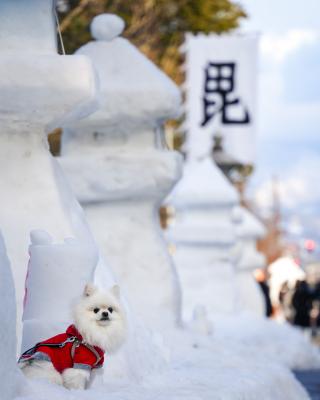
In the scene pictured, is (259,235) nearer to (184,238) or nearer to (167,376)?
(184,238)

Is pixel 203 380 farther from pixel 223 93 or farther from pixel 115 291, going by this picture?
pixel 223 93

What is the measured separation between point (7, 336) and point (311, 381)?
933 cm

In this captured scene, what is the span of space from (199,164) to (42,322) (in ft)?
45.1

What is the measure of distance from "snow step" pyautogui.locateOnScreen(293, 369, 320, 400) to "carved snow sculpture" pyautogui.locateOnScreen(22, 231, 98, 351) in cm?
557

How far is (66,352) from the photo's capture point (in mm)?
8609

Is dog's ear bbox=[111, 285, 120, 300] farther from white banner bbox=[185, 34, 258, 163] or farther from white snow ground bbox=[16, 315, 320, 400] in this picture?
white banner bbox=[185, 34, 258, 163]

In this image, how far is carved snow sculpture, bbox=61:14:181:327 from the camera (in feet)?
47.0

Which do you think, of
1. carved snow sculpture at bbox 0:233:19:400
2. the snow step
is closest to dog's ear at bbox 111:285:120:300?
carved snow sculpture at bbox 0:233:19:400

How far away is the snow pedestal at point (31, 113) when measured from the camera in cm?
999

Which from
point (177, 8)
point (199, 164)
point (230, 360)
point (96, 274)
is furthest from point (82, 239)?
point (177, 8)

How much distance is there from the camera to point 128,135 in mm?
14680

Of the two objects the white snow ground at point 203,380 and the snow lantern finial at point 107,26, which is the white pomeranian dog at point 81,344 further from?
the snow lantern finial at point 107,26

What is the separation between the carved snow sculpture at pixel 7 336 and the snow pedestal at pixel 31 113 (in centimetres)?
206

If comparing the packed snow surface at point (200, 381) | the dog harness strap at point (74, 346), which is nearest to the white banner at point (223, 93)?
the packed snow surface at point (200, 381)
